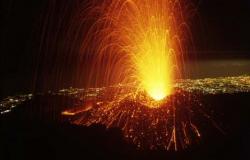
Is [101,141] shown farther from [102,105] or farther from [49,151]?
[102,105]

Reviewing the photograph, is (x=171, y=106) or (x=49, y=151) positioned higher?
(x=171, y=106)

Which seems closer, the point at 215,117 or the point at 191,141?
the point at 191,141

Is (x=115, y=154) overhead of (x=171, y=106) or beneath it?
beneath

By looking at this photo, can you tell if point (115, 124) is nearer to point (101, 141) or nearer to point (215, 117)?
point (101, 141)

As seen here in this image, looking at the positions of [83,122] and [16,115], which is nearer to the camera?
[83,122]

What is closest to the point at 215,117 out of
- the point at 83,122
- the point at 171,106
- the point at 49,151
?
the point at 171,106

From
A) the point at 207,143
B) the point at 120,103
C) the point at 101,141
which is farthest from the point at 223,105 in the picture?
the point at 101,141

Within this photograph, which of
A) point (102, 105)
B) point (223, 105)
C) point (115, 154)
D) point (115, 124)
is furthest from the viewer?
point (223, 105)

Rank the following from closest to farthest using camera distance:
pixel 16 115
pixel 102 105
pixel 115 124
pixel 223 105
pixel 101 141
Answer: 1. pixel 101 141
2. pixel 115 124
3. pixel 16 115
4. pixel 102 105
5. pixel 223 105

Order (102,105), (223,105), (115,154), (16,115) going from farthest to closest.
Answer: (223,105)
(102,105)
(16,115)
(115,154)
